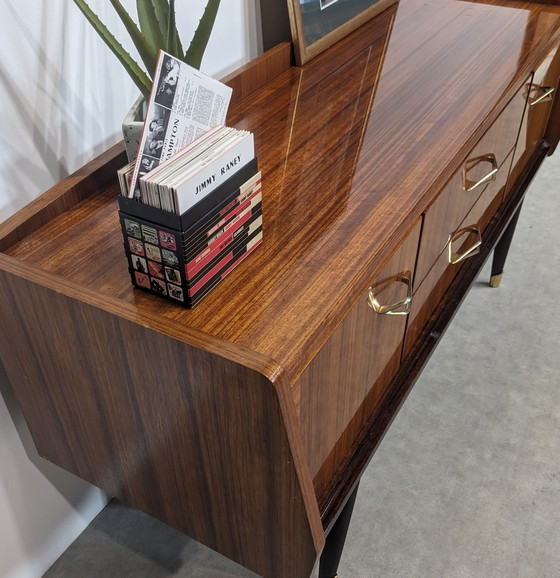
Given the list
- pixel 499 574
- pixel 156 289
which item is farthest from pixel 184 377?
pixel 499 574

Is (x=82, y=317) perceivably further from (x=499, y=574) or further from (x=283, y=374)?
(x=499, y=574)

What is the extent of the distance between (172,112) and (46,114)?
0.20 metres

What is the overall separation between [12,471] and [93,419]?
9.0 inches

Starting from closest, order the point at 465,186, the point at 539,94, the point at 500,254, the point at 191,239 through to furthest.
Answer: the point at 191,239, the point at 465,186, the point at 539,94, the point at 500,254

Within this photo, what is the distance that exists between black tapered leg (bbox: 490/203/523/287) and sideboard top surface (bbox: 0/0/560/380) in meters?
0.41

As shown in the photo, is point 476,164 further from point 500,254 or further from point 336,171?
point 500,254

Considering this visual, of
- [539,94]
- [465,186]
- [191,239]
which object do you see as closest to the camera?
[191,239]

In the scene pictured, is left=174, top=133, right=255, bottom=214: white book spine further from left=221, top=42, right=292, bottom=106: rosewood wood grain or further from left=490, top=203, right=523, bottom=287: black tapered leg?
left=490, top=203, right=523, bottom=287: black tapered leg

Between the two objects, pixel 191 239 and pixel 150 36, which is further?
pixel 150 36

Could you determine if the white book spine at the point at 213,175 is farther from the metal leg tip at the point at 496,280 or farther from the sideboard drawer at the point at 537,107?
the metal leg tip at the point at 496,280

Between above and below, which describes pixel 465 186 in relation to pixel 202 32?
below

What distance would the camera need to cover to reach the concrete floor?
3.09 feet

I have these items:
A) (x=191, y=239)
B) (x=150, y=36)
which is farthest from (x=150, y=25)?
(x=191, y=239)

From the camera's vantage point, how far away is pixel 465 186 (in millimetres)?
774
